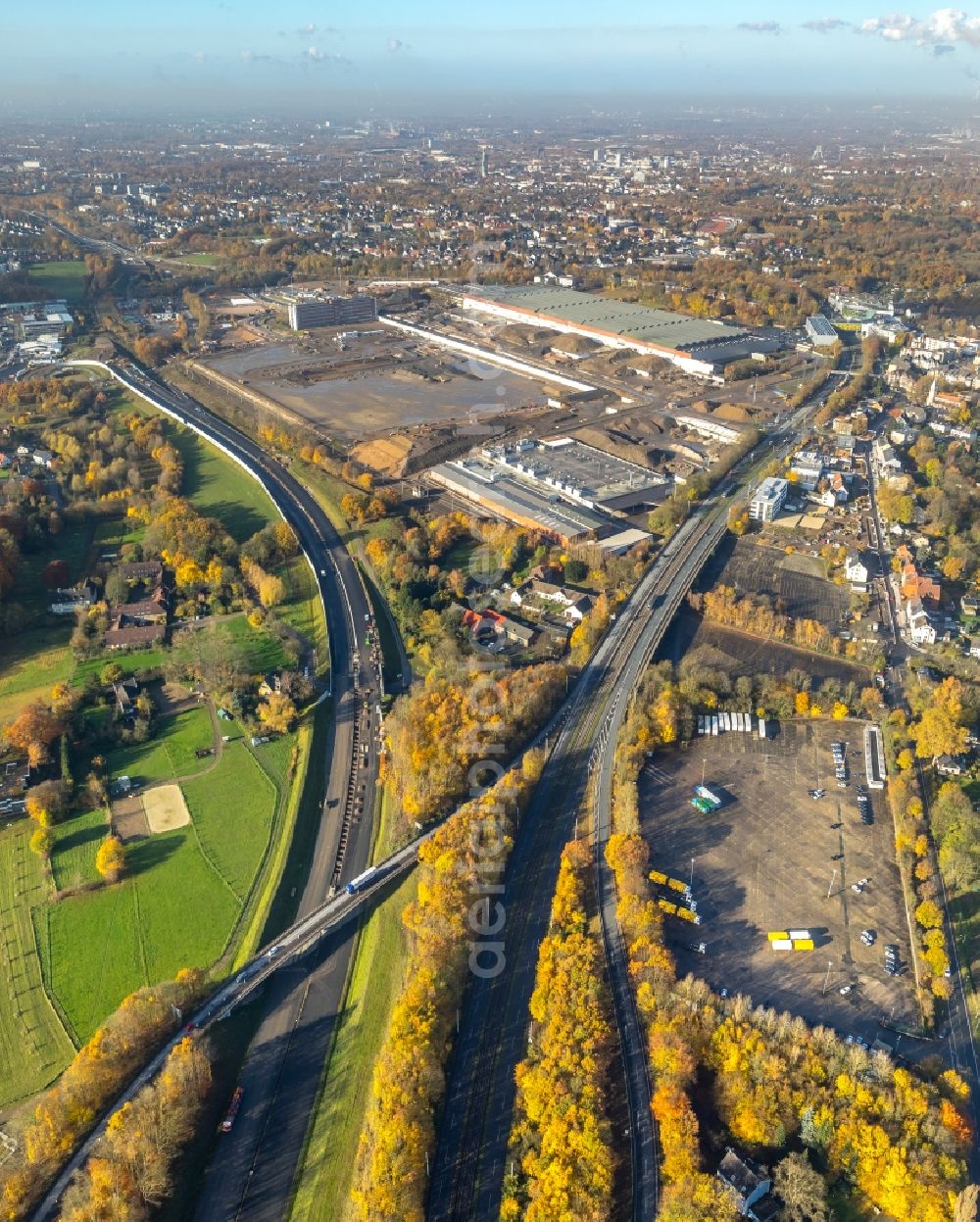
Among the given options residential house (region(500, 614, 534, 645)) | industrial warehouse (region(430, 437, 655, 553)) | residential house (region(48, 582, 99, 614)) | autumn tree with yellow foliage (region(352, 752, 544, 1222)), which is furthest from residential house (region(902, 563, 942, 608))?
residential house (region(48, 582, 99, 614))

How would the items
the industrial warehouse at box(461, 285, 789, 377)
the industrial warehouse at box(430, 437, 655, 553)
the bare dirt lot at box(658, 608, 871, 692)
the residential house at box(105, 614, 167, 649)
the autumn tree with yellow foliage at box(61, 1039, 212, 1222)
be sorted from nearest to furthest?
1. the autumn tree with yellow foliage at box(61, 1039, 212, 1222)
2. the bare dirt lot at box(658, 608, 871, 692)
3. the residential house at box(105, 614, 167, 649)
4. the industrial warehouse at box(430, 437, 655, 553)
5. the industrial warehouse at box(461, 285, 789, 377)

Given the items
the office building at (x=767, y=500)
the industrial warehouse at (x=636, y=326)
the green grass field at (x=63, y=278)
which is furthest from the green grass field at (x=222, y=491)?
the green grass field at (x=63, y=278)

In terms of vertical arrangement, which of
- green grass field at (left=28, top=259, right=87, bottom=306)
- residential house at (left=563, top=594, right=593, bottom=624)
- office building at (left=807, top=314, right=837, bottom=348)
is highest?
green grass field at (left=28, top=259, right=87, bottom=306)

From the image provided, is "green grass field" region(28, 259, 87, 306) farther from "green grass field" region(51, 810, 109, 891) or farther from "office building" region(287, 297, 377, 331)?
"green grass field" region(51, 810, 109, 891)

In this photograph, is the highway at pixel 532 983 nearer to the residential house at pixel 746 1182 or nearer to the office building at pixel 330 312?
the residential house at pixel 746 1182

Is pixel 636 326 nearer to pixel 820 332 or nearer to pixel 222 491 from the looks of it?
pixel 820 332

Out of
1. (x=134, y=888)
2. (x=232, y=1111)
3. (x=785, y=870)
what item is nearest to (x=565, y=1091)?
(x=232, y=1111)
